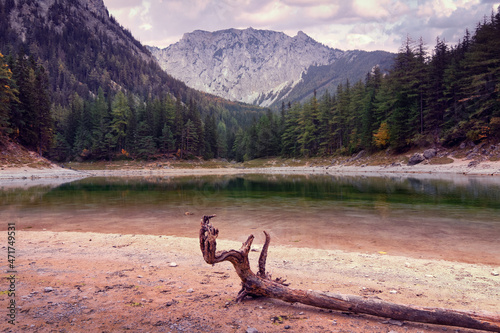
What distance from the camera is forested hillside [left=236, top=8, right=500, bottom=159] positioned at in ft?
162

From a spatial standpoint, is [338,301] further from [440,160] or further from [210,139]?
[210,139]

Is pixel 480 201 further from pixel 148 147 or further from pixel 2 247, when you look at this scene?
pixel 148 147

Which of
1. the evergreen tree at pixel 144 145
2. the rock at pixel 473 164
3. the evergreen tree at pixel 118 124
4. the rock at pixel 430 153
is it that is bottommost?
the rock at pixel 473 164

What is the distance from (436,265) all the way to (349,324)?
508cm

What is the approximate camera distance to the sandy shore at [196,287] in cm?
480

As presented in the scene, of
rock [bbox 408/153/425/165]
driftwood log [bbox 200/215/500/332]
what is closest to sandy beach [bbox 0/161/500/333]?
driftwood log [bbox 200/215/500/332]

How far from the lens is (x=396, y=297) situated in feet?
19.7

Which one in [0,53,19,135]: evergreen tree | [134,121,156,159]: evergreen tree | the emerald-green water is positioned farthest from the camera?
[134,121,156,159]: evergreen tree

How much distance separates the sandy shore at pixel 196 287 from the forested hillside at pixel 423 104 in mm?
50581

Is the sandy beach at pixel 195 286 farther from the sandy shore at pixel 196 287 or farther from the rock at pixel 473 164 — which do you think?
the rock at pixel 473 164

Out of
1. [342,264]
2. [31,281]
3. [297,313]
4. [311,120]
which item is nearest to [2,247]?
[31,281]

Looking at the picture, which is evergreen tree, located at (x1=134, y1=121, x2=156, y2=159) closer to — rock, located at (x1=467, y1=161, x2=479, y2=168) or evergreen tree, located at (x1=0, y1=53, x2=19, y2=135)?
evergreen tree, located at (x1=0, y1=53, x2=19, y2=135)

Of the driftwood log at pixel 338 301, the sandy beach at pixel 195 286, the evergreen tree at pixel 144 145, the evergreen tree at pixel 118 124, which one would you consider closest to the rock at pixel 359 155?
the evergreen tree at pixel 144 145

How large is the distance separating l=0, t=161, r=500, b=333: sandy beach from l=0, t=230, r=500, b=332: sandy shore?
0.02 m
